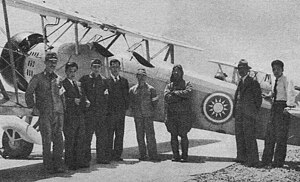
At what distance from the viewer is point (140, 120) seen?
8609mm

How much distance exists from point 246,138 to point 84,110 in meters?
3.02

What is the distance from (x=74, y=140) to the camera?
729 cm

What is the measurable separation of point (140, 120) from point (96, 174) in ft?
6.73

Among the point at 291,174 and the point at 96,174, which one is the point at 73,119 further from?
the point at 291,174

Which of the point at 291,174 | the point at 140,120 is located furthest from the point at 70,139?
the point at 291,174

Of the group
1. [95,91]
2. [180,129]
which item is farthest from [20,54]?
[180,129]

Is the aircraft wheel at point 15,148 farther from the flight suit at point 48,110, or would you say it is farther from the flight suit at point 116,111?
the flight suit at point 48,110

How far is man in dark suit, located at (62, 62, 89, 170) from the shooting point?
7.15 m

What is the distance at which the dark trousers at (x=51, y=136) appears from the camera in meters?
6.64

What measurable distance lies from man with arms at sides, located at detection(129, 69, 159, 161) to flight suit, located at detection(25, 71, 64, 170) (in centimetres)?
207

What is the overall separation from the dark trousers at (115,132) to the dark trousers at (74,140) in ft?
2.94

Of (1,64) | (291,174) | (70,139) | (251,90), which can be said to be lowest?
(291,174)

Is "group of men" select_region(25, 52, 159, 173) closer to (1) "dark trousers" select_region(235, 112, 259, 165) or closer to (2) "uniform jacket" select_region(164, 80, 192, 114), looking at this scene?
(2) "uniform jacket" select_region(164, 80, 192, 114)

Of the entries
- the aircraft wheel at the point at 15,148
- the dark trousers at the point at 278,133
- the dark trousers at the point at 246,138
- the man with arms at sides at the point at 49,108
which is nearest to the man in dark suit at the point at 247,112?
the dark trousers at the point at 246,138
